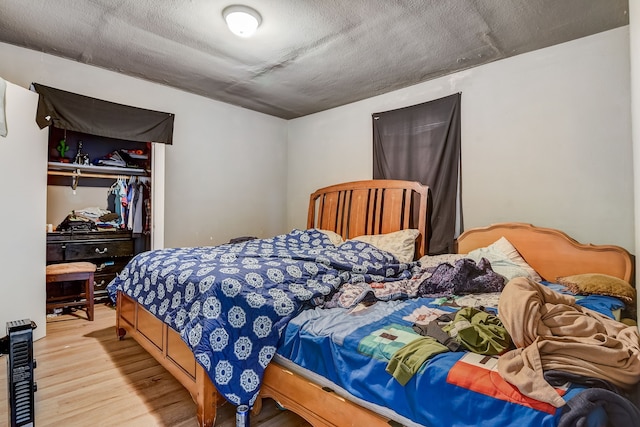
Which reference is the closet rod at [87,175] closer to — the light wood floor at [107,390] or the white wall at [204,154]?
the white wall at [204,154]

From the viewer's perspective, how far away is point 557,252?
263 cm

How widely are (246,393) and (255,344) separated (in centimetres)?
23

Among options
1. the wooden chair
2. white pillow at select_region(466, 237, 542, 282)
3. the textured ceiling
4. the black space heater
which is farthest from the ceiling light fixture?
the wooden chair

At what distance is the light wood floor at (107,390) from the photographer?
5.96ft

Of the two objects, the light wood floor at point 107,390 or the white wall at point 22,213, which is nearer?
the light wood floor at point 107,390

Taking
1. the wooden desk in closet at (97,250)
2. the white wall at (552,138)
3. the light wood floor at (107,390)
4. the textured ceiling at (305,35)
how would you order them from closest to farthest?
the light wood floor at (107,390) < the textured ceiling at (305,35) < the white wall at (552,138) < the wooden desk in closet at (97,250)

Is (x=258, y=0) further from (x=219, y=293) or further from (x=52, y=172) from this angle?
(x=52, y=172)

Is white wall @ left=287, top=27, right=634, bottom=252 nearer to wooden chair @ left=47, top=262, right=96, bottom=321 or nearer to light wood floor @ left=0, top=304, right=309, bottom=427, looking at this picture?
light wood floor @ left=0, top=304, right=309, bottom=427

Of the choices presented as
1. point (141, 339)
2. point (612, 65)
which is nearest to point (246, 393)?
point (141, 339)

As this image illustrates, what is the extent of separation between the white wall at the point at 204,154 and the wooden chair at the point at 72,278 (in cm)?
82

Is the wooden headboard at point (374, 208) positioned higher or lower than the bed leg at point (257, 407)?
higher

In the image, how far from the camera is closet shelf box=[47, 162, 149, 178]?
384cm

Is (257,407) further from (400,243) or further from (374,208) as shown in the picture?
(374,208)

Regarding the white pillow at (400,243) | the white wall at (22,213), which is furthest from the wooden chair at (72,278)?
the white pillow at (400,243)
